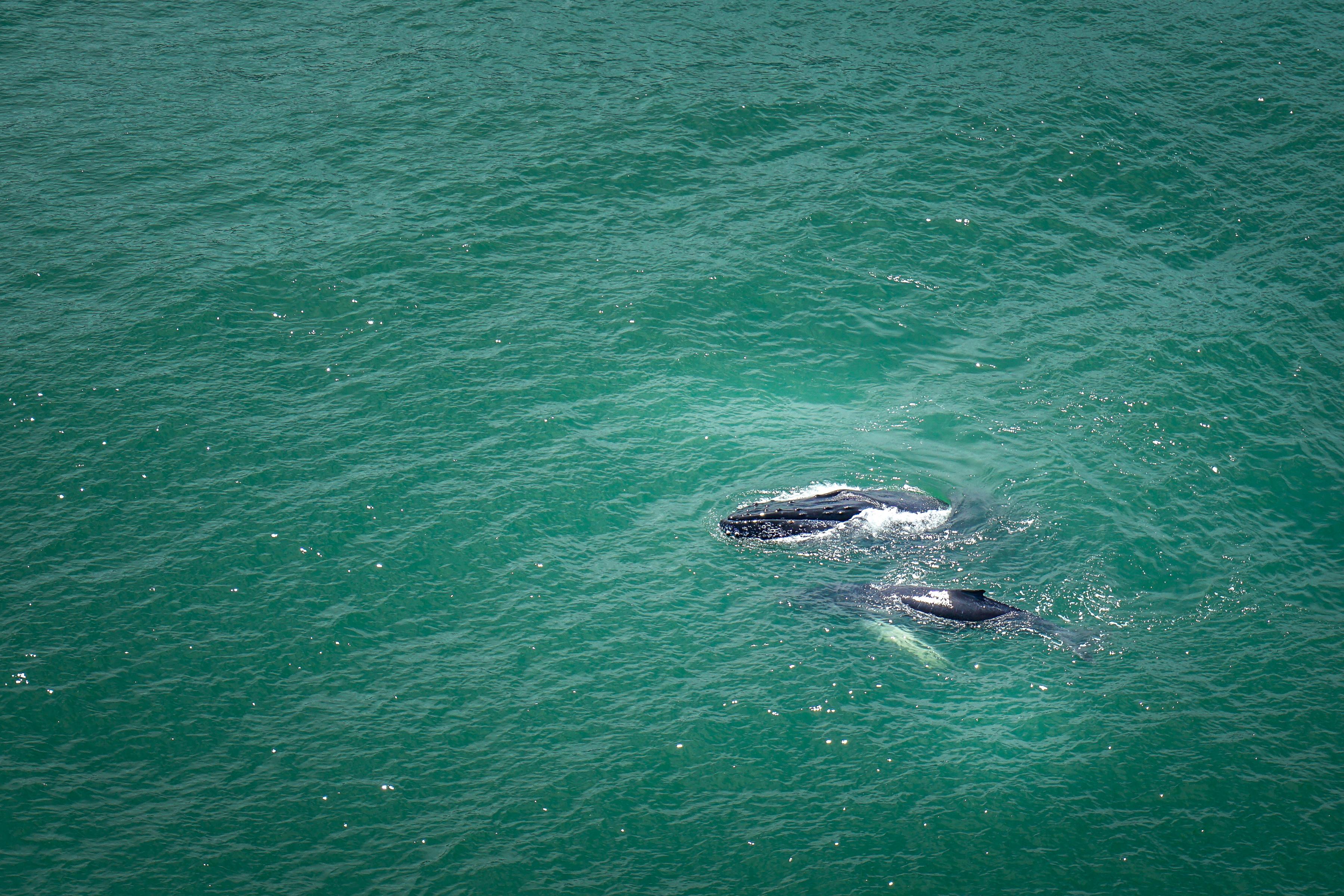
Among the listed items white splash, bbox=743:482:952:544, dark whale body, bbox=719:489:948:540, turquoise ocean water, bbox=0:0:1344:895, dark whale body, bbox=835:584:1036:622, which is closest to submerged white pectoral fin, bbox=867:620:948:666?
turquoise ocean water, bbox=0:0:1344:895

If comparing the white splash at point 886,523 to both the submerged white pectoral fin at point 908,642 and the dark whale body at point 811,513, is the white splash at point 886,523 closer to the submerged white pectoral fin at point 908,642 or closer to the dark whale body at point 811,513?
the dark whale body at point 811,513

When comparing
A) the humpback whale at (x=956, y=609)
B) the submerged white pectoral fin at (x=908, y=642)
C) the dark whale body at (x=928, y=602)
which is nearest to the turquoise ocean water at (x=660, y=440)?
the submerged white pectoral fin at (x=908, y=642)

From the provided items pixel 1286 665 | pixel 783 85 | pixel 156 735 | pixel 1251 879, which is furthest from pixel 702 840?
pixel 783 85

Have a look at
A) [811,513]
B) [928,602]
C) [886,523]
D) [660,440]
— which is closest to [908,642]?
[928,602]

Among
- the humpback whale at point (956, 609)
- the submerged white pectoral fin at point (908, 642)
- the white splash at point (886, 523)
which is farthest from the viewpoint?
the white splash at point (886, 523)

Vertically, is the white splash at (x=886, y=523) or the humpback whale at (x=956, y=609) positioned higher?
the white splash at (x=886, y=523)

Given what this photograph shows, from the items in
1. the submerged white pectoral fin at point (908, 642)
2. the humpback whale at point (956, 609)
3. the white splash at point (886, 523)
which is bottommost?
the submerged white pectoral fin at point (908, 642)

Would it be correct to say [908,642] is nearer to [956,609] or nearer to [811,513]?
[956,609]

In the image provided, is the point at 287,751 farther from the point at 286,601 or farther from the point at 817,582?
the point at 817,582
